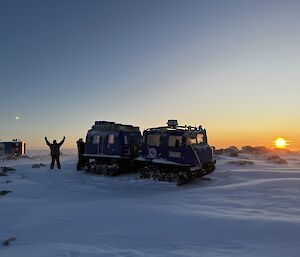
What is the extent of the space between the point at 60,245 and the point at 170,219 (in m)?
3.16

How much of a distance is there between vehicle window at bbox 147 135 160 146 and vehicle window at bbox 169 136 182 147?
83 cm

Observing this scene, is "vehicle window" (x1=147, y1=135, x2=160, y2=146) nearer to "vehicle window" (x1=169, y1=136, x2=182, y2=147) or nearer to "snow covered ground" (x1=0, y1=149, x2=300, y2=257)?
"vehicle window" (x1=169, y1=136, x2=182, y2=147)

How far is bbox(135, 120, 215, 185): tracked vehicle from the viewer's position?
1781 cm

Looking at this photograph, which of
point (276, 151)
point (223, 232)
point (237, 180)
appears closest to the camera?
point (223, 232)

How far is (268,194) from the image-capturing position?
1338 centimetres

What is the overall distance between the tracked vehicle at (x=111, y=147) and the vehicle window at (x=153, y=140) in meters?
2.35

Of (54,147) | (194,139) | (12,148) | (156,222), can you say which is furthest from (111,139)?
(12,148)

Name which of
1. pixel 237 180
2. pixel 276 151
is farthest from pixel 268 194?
pixel 276 151

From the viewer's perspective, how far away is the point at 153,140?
63.2ft

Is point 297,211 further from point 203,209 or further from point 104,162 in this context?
point 104,162

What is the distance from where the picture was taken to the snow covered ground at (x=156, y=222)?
720 centimetres

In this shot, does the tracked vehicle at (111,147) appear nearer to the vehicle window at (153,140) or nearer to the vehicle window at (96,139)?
the vehicle window at (96,139)

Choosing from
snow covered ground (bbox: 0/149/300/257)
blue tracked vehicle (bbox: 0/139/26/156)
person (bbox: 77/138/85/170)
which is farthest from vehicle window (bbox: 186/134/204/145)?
blue tracked vehicle (bbox: 0/139/26/156)

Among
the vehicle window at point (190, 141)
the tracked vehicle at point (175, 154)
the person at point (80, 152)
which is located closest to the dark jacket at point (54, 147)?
the person at point (80, 152)
